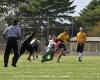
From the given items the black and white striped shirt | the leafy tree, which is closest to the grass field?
the black and white striped shirt

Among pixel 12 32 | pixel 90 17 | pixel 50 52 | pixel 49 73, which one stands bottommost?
pixel 90 17

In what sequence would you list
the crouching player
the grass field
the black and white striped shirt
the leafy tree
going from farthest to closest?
the leafy tree < the crouching player < the black and white striped shirt < the grass field

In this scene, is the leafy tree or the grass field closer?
the grass field

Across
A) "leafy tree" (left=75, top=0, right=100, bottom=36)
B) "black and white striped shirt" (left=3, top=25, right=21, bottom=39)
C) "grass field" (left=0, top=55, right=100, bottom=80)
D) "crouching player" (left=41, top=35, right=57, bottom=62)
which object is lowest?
"leafy tree" (left=75, top=0, right=100, bottom=36)

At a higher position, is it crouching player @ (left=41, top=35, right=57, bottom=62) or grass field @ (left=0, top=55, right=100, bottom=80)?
grass field @ (left=0, top=55, right=100, bottom=80)

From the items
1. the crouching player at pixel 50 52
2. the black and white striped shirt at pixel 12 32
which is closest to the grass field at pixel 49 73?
the black and white striped shirt at pixel 12 32

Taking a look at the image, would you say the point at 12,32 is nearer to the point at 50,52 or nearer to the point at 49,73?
the point at 49,73

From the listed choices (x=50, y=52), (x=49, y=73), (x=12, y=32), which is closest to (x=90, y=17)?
(x=50, y=52)

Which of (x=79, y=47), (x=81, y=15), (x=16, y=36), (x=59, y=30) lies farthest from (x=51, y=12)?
(x=16, y=36)

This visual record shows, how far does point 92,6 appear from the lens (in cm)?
10744

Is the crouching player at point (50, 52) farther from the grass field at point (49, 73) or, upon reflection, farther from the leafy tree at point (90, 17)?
the leafy tree at point (90, 17)

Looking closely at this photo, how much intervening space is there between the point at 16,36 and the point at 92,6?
3442 inches

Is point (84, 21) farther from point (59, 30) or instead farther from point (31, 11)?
point (59, 30)

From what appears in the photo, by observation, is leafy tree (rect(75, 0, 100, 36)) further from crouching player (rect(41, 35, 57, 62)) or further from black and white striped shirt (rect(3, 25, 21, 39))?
black and white striped shirt (rect(3, 25, 21, 39))
